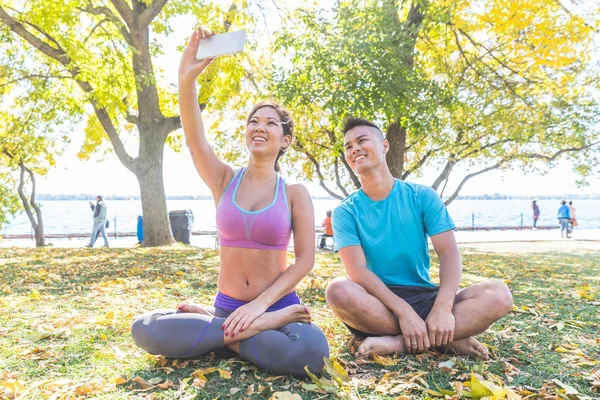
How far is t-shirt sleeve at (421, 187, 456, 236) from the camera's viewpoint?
127 inches

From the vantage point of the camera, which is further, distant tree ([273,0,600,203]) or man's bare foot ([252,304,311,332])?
distant tree ([273,0,600,203])

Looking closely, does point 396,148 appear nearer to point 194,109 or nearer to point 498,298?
point 498,298

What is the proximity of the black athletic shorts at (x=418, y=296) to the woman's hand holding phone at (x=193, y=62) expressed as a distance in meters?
2.02

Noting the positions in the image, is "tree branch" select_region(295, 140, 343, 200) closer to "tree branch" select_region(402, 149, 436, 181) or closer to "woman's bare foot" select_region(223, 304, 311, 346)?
"tree branch" select_region(402, 149, 436, 181)

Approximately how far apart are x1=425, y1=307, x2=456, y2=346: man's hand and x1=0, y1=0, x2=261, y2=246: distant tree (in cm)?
903

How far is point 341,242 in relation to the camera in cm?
332

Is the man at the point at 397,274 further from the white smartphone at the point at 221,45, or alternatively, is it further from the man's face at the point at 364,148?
the white smartphone at the point at 221,45

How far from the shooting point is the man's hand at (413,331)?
288 cm

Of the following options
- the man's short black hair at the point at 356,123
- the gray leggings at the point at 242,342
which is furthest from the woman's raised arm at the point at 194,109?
the man's short black hair at the point at 356,123

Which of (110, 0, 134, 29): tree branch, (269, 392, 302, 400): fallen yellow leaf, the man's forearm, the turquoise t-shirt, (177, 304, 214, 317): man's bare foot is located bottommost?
(269, 392, 302, 400): fallen yellow leaf

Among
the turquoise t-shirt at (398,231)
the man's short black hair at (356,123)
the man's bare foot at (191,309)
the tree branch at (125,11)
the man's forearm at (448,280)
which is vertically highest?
the tree branch at (125,11)

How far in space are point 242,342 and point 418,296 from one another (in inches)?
52.4

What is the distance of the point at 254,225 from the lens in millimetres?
2844

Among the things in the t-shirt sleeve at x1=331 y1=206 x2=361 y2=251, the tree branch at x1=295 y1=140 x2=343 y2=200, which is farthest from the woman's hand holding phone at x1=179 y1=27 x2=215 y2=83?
the tree branch at x1=295 y1=140 x2=343 y2=200
